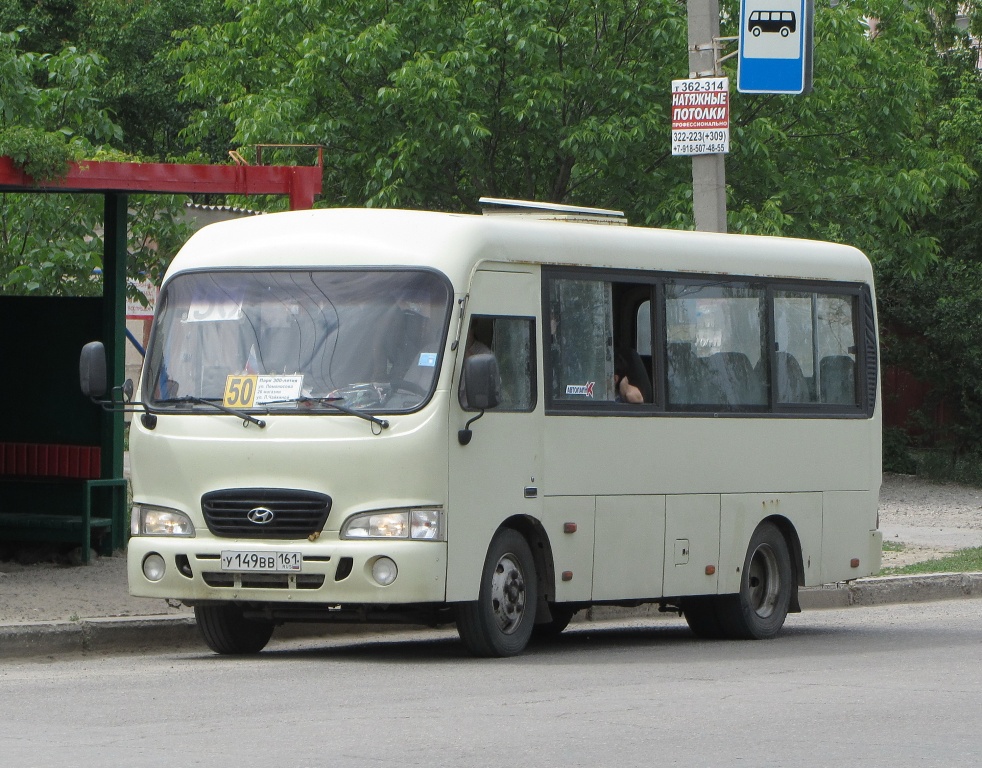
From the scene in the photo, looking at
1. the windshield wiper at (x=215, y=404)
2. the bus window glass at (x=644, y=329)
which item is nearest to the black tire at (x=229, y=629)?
the windshield wiper at (x=215, y=404)

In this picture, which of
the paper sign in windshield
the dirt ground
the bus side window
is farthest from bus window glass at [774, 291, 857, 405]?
the dirt ground

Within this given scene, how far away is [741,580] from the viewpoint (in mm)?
12750

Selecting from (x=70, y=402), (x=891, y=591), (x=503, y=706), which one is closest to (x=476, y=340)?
(x=503, y=706)

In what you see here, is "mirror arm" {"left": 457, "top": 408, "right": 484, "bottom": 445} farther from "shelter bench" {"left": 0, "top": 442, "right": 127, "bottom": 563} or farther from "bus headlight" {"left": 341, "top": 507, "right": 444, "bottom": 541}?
"shelter bench" {"left": 0, "top": 442, "right": 127, "bottom": 563}

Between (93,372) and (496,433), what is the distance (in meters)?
2.34

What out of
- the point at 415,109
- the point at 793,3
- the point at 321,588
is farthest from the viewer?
the point at 415,109

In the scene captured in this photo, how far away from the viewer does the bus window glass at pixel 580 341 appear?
1128 centimetres

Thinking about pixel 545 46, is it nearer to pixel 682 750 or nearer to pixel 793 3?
pixel 793 3

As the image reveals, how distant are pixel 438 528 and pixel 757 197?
13.3 m

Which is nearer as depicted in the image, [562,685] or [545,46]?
[562,685]

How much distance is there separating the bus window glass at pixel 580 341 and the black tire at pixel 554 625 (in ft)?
5.14

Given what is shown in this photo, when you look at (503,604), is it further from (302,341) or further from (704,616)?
(704,616)

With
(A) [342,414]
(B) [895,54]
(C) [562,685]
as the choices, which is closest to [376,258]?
(A) [342,414]

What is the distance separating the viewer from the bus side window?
1070cm
